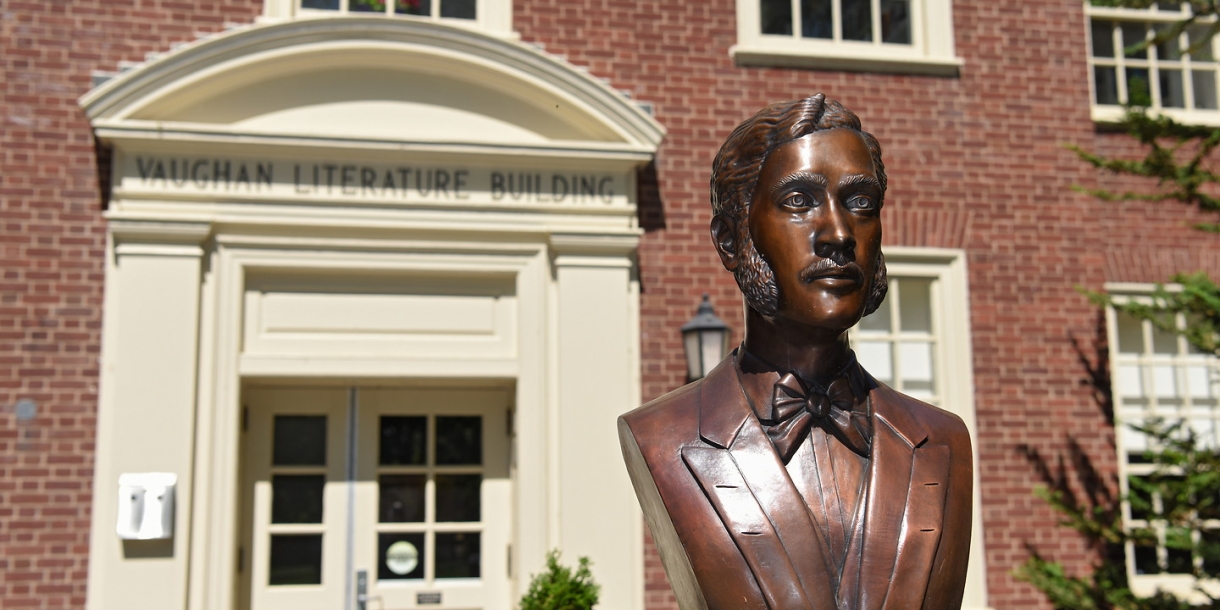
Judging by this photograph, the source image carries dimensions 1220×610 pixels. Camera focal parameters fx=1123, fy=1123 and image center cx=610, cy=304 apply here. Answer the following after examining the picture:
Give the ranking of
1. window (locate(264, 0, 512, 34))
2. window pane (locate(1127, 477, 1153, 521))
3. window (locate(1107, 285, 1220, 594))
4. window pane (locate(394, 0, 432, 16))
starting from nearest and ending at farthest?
window pane (locate(1127, 477, 1153, 521))
window (locate(264, 0, 512, 34))
window pane (locate(394, 0, 432, 16))
window (locate(1107, 285, 1220, 594))

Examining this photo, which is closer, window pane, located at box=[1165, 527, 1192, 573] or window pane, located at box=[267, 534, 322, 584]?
window pane, located at box=[1165, 527, 1192, 573]

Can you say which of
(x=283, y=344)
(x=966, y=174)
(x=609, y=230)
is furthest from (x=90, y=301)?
(x=966, y=174)

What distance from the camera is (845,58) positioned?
25.8 feet

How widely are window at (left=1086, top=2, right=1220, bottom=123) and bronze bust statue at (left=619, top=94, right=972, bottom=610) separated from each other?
6834 millimetres

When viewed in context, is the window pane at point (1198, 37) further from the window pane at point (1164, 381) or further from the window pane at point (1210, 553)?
the window pane at point (1210, 553)

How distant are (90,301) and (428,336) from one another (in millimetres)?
1984

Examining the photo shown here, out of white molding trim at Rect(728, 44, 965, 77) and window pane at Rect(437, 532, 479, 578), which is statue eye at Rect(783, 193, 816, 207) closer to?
window pane at Rect(437, 532, 479, 578)

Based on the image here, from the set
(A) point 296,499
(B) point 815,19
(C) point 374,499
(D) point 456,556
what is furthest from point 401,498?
(B) point 815,19

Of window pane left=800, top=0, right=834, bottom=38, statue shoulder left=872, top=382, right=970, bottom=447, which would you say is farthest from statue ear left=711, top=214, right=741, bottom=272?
window pane left=800, top=0, right=834, bottom=38

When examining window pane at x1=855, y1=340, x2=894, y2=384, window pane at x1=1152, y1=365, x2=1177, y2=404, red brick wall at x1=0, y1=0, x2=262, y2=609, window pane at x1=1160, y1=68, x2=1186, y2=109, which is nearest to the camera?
red brick wall at x1=0, y1=0, x2=262, y2=609

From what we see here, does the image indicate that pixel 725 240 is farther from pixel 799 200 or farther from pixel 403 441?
pixel 403 441

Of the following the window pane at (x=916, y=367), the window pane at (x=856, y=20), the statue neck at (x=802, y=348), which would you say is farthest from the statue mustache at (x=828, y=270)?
the window pane at (x=856, y=20)

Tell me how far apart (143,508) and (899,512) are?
5.13 m

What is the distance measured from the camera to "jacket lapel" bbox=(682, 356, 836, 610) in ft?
7.60
